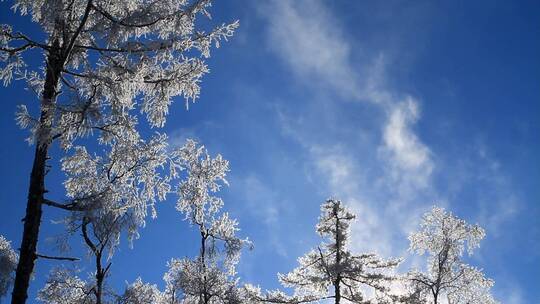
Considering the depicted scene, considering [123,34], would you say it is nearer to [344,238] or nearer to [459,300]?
[344,238]

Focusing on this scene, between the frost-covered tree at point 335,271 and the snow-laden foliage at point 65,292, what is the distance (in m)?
8.22

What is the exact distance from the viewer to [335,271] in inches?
805

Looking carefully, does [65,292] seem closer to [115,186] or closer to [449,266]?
[115,186]

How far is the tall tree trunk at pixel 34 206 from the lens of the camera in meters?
7.17

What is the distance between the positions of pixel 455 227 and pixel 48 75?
1942 centimetres

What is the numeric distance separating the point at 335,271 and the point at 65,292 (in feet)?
35.5

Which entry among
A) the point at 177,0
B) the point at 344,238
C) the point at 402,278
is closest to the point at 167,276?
the point at 344,238

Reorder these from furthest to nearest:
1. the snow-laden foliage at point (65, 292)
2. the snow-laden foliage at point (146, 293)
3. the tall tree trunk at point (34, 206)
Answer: the snow-laden foliage at point (146, 293) < the snow-laden foliage at point (65, 292) < the tall tree trunk at point (34, 206)

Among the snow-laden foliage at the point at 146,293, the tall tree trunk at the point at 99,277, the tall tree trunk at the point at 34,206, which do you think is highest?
the snow-laden foliage at the point at 146,293

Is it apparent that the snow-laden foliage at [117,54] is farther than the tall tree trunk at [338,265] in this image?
No

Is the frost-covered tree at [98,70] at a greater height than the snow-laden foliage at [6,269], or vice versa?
the snow-laden foliage at [6,269]

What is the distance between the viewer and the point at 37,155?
7.79 metres

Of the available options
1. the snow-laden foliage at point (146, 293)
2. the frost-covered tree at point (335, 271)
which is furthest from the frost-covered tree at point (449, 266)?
the snow-laden foliage at point (146, 293)

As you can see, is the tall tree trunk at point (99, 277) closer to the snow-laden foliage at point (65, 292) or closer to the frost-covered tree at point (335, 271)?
the snow-laden foliage at point (65, 292)
